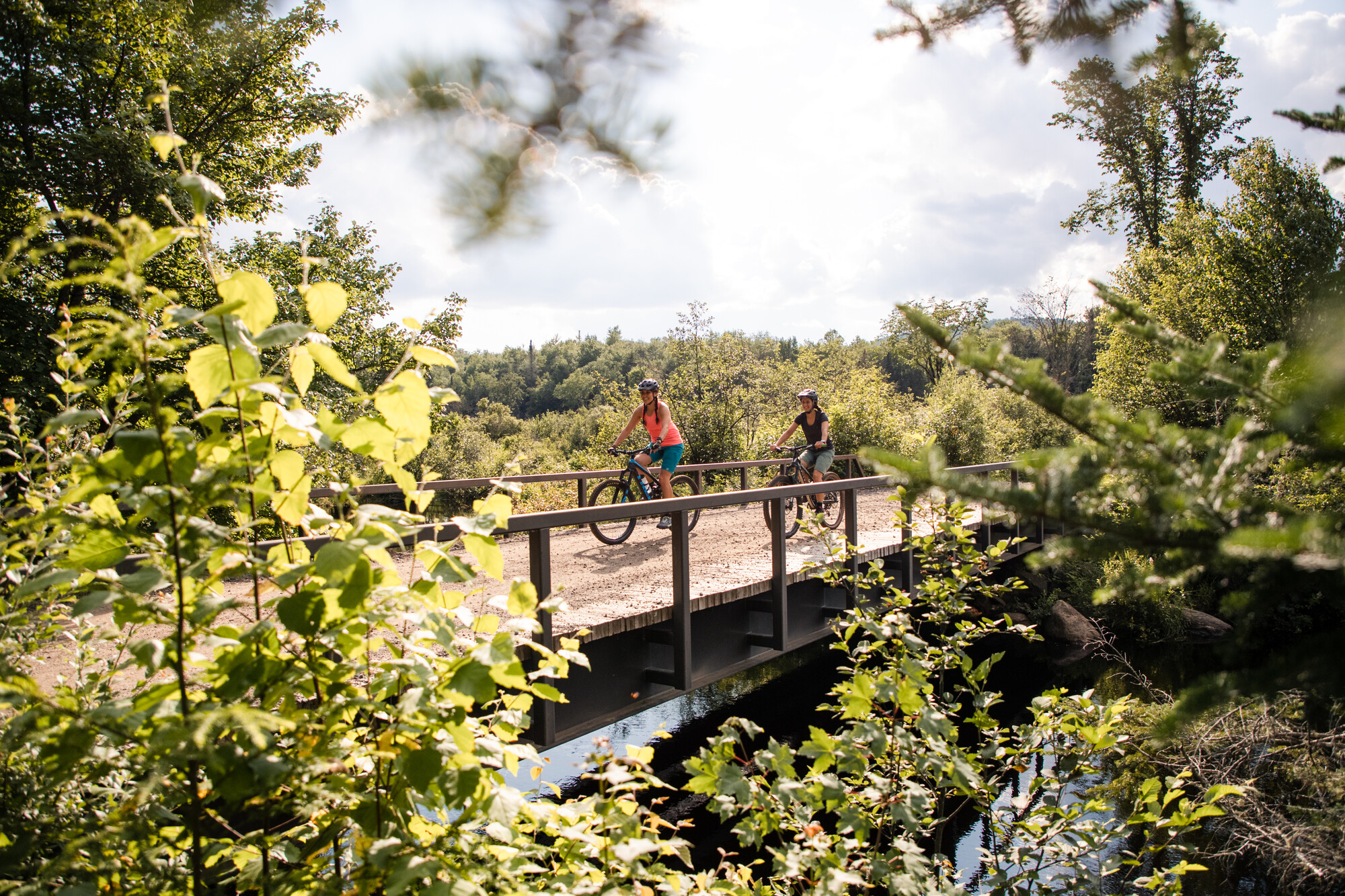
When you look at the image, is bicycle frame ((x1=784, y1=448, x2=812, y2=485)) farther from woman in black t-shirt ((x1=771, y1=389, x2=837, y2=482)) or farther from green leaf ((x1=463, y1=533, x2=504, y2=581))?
green leaf ((x1=463, y1=533, x2=504, y2=581))

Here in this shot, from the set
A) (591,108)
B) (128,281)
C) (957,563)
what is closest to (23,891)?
(128,281)

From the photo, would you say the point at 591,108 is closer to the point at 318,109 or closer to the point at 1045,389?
the point at 1045,389

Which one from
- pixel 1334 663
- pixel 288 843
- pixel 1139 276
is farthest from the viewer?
pixel 1139 276

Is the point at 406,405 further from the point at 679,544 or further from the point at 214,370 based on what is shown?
the point at 679,544

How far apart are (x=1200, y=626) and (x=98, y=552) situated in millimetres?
18198

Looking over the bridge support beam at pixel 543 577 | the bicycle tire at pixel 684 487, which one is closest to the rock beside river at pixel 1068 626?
the bicycle tire at pixel 684 487

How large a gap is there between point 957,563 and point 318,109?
14.4m

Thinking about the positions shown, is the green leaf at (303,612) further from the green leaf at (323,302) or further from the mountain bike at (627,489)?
the mountain bike at (627,489)

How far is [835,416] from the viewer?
22.5m

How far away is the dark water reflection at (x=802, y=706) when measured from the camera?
8.26m

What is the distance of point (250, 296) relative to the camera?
1.18m

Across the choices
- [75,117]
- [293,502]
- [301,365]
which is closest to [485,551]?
[293,502]

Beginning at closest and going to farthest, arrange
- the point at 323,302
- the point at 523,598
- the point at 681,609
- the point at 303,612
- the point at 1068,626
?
the point at 303,612, the point at 323,302, the point at 523,598, the point at 681,609, the point at 1068,626

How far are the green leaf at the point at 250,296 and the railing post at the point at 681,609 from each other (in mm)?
4416
